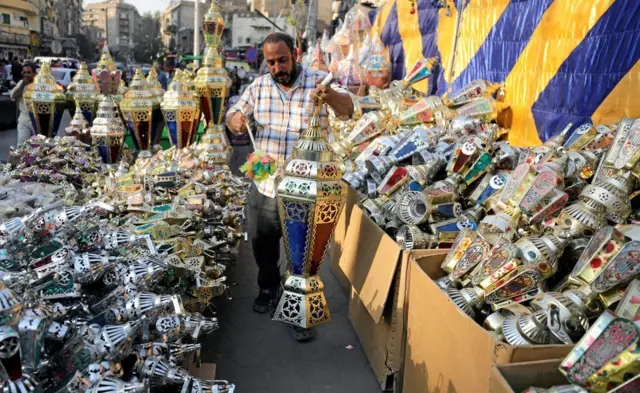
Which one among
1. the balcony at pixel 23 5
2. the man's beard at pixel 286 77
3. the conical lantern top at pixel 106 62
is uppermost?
the balcony at pixel 23 5

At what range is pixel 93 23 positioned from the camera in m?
84.4

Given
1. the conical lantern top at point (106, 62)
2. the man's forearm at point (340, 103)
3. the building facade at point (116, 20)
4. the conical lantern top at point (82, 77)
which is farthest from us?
the building facade at point (116, 20)

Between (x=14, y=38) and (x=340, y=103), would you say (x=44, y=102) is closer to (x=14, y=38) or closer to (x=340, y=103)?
(x=340, y=103)

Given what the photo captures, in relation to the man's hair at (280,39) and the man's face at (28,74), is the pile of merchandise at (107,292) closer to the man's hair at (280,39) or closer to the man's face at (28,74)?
the man's hair at (280,39)

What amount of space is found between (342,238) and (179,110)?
183 cm

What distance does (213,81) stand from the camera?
4.21m

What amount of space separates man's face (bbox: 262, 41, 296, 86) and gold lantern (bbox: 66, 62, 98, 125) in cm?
256

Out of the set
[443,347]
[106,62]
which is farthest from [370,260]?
[106,62]

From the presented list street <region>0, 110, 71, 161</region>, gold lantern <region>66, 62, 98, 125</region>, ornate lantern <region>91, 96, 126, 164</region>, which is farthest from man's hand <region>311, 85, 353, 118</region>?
street <region>0, 110, 71, 161</region>

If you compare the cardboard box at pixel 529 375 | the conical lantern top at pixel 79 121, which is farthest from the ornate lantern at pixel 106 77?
the cardboard box at pixel 529 375

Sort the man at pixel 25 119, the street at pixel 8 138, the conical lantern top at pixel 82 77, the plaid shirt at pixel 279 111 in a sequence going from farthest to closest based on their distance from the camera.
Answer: the street at pixel 8 138 < the man at pixel 25 119 < the conical lantern top at pixel 82 77 < the plaid shirt at pixel 279 111

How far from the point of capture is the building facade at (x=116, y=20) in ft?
254

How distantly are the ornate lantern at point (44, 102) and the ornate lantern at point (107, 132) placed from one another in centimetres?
58

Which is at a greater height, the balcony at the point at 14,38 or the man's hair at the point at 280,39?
the man's hair at the point at 280,39
